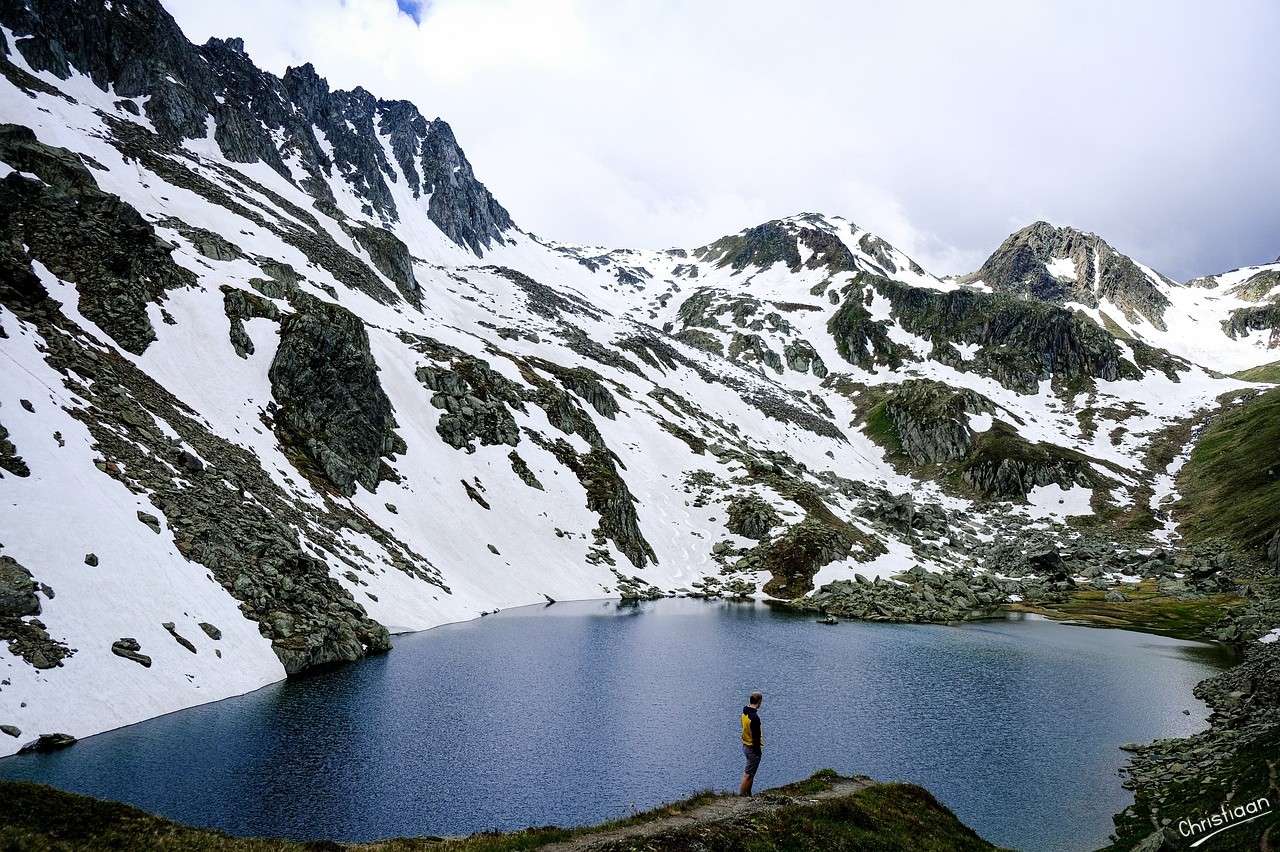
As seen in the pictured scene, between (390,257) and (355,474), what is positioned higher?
(390,257)

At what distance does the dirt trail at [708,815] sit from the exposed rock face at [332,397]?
209ft

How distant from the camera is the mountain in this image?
39250 mm

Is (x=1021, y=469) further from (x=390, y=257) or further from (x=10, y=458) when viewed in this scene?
(x=10, y=458)

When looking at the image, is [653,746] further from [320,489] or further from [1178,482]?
[1178,482]

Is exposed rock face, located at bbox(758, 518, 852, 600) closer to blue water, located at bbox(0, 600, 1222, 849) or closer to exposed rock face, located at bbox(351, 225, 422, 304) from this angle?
blue water, located at bbox(0, 600, 1222, 849)

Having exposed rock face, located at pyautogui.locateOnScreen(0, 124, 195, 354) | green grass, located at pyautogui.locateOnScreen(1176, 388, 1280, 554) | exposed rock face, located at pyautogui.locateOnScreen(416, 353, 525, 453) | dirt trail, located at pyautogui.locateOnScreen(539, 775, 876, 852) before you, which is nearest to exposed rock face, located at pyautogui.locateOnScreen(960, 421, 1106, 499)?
green grass, located at pyautogui.locateOnScreen(1176, 388, 1280, 554)

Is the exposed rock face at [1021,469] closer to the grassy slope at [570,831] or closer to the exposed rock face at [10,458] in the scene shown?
the grassy slope at [570,831]

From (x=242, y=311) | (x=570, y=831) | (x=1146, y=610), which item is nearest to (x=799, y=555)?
(x=1146, y=610)

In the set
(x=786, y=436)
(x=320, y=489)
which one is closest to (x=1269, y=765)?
(x=320, y=489)

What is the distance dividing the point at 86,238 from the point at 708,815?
82479 mm

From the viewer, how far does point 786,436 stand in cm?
18138

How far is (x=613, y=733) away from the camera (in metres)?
39.7

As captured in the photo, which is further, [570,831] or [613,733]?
[613,733]

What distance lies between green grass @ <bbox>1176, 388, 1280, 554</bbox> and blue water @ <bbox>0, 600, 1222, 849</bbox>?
71.8 meters
